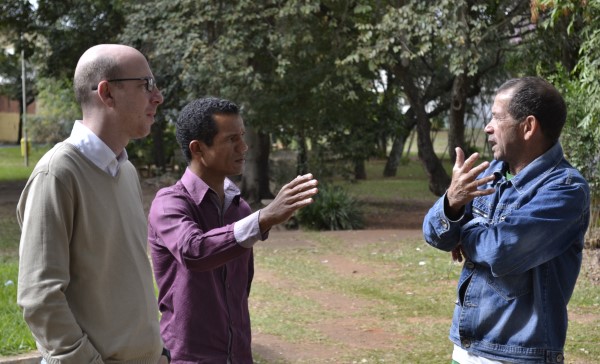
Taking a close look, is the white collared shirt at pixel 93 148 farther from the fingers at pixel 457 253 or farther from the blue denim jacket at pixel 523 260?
the fingers at pixel 457 253

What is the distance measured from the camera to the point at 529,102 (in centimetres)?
326

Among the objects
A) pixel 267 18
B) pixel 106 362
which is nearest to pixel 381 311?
pixel 106 362

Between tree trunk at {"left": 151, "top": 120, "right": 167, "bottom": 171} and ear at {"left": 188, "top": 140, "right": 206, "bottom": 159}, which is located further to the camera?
tree trunk at {"left": 151, "top": 120, "right": 167, "bottom": 171}

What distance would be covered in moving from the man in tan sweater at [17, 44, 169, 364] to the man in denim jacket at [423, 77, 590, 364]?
3.68ft

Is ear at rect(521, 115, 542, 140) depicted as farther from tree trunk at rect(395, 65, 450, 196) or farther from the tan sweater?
tree trunk at rect(395, 65, 450, 196)

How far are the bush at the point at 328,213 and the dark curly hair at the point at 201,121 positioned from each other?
13.3 metres

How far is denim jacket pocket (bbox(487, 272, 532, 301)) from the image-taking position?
3.20 meters

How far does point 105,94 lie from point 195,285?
0.94 metres

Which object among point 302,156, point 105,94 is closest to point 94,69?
point 105,94

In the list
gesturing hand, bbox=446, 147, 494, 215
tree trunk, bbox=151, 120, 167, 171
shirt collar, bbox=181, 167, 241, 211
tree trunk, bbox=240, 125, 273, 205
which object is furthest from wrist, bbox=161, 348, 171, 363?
tree trunk, bbox=151, 120, 167, 171

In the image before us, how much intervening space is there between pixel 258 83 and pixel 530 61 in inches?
199

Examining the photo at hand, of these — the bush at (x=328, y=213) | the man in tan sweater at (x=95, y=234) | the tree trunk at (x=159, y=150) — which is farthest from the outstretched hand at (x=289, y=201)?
the tree trunk at (x=159, y=150)

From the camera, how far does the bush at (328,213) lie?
56.2 feet

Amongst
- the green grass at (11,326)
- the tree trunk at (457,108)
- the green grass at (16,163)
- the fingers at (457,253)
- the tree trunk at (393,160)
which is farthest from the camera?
the tree trunk at (393,160)
